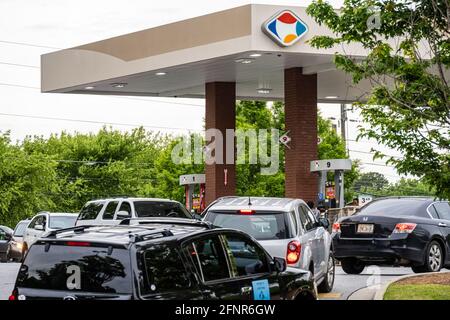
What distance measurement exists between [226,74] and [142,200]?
1159cm

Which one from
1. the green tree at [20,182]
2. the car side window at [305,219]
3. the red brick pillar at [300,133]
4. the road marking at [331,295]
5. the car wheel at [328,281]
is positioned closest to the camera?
the car side window at [305,219]

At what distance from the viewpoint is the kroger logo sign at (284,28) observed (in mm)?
30688

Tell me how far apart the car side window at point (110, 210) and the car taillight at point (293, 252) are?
453 inches

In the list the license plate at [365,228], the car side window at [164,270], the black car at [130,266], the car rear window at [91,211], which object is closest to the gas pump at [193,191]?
the car rear window at [91,211]

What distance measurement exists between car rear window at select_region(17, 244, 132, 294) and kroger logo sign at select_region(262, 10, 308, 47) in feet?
72.1

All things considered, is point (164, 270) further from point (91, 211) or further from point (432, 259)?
point (91, 211)

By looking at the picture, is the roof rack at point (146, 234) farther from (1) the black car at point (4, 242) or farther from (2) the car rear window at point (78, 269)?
(1) the black car at point (4, 242)

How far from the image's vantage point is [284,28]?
101ft

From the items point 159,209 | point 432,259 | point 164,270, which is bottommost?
point 432,259

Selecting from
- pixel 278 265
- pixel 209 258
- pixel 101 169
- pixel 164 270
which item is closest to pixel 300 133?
pixel 278 265

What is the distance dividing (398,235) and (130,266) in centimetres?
1162

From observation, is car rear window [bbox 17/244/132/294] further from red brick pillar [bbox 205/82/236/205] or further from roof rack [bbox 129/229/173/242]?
red brick pillar [bbox 205/82/236/205]

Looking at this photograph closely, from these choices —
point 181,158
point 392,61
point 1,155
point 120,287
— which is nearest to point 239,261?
point 120,287

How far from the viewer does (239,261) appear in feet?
34.9
